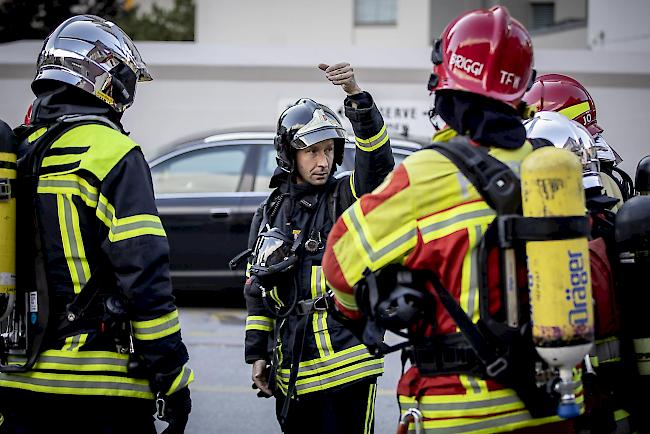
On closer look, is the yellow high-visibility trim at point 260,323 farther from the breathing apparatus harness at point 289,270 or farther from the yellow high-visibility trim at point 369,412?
the yellow high-visibility trim at point 369,412

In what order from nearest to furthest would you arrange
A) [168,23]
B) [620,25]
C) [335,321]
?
1. [335,321]
2. [620,25]
3. [168,23]

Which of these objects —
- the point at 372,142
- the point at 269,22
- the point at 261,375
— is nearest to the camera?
the point at 372,142

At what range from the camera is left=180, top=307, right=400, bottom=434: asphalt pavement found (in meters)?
6.30

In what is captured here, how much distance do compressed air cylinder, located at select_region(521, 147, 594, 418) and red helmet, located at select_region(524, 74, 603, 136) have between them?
2792 mm

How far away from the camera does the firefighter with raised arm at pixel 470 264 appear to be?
2.62 m

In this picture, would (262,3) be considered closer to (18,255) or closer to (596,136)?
(596,136)

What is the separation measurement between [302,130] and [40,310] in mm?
1463

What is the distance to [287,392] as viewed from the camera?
12.8ft

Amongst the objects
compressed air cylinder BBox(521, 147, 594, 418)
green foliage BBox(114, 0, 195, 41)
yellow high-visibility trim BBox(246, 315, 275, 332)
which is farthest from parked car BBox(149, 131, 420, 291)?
green foliage BBox(114, 0, 195, 41)

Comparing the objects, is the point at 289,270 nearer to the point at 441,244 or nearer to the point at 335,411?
the point at 335,411

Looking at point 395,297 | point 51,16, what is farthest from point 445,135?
point 51,16

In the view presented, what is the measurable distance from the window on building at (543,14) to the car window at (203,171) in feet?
72.7

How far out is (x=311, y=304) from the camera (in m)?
3.92

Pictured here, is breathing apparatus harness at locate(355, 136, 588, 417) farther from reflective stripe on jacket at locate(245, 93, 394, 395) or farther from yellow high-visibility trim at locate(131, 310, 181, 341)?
reflective stripe on jacket at locate(245, 93, 394, 395)
